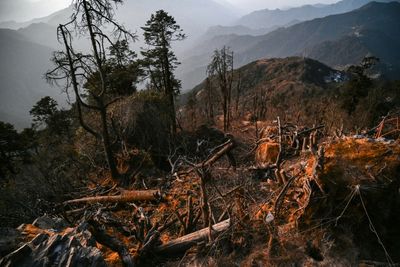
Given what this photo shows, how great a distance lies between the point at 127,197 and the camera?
7.58m

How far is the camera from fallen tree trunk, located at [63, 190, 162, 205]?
7301 mm

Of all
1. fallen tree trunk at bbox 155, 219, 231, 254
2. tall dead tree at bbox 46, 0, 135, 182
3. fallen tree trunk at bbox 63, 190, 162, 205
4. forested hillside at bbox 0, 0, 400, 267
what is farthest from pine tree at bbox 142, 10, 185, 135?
fallen tree trunk at bbox 155, 219, 231, 254

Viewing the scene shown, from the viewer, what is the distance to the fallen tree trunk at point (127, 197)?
7301mm

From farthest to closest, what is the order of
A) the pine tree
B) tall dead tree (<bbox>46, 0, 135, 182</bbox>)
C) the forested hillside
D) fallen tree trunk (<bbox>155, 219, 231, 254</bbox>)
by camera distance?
the pine tree, tall dead tree (<bbox>46, 0, 135, 182</bbox>), fallen tree trunk (<bbox>155, 219, 231, 254</bbox>), the forested hillside

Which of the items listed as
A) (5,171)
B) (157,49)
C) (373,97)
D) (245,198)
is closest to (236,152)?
(245,198)

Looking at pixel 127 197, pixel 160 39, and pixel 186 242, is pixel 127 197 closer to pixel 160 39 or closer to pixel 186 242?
pixel 186 242

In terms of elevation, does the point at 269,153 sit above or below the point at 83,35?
below

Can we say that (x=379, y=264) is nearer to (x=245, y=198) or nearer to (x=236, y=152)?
(x=245, y=198)

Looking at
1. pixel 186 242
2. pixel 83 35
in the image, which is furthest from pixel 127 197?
pixel 83 35

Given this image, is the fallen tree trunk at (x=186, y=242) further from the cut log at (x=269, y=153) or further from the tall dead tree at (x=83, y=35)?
the tall dead tree at (x=83, y=35)

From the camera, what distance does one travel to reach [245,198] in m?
4.87

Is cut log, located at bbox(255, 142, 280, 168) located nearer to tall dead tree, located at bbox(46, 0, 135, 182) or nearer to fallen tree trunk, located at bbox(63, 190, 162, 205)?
fallen tree trunk, located at bbox(63, 190, 162, 205)

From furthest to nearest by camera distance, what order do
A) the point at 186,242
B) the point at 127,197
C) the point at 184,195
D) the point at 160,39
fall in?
the point at 160,39, the point at 127,197, the point at 184,195, the point at 186,242

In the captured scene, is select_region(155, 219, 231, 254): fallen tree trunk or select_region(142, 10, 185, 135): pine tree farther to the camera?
select_region(142, 10, 185, 135): pine tree
